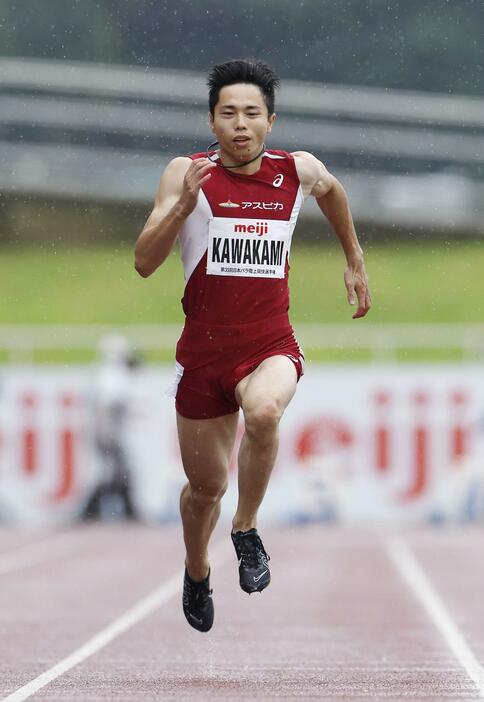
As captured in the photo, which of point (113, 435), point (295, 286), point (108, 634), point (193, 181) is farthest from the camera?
point (295, 286)

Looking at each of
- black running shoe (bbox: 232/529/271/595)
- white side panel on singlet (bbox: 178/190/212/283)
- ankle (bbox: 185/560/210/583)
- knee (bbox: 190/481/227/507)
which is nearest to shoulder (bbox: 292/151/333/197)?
white side panel on singlet (bbox: 178/190/212/283)

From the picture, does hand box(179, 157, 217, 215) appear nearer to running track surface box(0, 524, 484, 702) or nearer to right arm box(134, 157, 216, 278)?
right arm box(134, 157, 216, 278)

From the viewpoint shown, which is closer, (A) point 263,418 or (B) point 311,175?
(A) point 263,418

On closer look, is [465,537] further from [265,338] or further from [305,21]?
[305,21]

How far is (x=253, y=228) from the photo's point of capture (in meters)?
7.41

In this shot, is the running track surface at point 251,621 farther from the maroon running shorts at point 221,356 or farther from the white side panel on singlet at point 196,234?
the white side panel on singlet at point 196,234

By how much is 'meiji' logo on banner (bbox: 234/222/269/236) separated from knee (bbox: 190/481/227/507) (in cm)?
118

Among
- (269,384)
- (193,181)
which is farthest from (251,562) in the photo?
(193,181)

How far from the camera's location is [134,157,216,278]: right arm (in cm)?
Result: 704

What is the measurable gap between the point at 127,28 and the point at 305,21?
17.1 feet

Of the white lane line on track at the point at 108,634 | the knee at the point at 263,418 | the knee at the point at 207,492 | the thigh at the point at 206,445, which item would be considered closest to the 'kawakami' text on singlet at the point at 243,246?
the knee at the point at 263,418

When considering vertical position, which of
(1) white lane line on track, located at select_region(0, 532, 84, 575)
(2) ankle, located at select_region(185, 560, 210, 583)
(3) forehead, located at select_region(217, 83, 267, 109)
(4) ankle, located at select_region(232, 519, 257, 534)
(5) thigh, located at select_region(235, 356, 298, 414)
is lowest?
(1) white lane line on track, located at select_region(0, 532, 84, 575)

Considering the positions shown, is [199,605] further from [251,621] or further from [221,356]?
[251,621]

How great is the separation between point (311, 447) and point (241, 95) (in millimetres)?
13592
